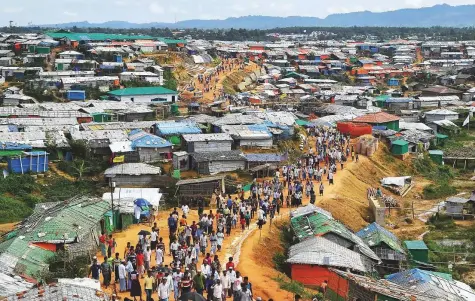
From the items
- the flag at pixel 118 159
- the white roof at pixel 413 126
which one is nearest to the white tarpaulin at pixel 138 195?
the flag at pixel 118 159

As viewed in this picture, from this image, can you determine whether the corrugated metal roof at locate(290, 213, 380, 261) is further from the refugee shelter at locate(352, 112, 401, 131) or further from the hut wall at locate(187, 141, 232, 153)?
the refugee shelter at locate(352, 112, 401, 131)

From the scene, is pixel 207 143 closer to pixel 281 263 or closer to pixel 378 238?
pixel 378 238

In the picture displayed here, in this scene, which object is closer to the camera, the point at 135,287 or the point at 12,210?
the point at 135,287

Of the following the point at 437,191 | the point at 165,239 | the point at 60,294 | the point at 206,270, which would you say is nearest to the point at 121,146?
the point at 165,239

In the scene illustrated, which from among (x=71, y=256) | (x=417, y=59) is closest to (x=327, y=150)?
(x=71, y=256)

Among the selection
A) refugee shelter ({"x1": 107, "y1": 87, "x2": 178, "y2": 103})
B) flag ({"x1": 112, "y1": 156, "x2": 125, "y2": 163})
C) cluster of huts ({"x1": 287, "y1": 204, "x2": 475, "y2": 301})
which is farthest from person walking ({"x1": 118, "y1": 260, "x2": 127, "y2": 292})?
refugee shelter ({"x1": 107, "y1": 87, "x2": 178, "y2": 103})

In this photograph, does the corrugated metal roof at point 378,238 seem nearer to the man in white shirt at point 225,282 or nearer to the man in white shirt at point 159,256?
the man in white shirt at point 159,256
